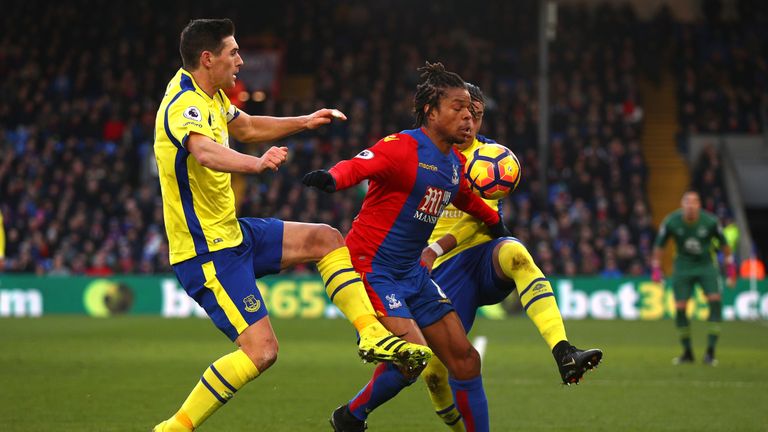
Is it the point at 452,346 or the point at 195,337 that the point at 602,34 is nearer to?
the point at 195,337

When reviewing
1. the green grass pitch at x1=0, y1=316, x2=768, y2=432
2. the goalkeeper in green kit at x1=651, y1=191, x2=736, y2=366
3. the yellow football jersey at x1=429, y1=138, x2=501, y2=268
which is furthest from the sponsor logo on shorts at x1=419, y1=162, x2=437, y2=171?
the goalkeeper in green kit at x1=651, y1=191, x2=736, y2=366

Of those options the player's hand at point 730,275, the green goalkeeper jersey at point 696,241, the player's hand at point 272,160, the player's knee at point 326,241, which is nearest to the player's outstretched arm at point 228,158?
the player's hand at point 272,160

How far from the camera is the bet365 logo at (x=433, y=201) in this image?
6234 millimetres

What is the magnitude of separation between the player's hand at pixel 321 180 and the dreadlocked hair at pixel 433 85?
104 centimetres

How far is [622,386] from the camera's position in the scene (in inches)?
427

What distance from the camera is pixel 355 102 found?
26844 millimetres

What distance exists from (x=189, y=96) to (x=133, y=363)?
7.49 metres

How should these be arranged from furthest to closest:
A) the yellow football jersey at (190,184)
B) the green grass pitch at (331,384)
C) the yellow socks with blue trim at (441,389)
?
the green grass pitch at (331,384) < the yellow socks with blue trim at (441,389) < the yellow football jersey at (190,184)

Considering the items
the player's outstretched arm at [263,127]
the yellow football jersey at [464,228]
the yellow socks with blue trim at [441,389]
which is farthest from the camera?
the yellow football jersey at [464,228]

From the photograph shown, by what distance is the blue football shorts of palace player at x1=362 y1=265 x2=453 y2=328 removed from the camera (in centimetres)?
616

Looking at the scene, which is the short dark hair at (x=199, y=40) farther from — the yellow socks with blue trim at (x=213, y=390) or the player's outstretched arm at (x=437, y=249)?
the player's outstretched arm at (x=437, y=249)

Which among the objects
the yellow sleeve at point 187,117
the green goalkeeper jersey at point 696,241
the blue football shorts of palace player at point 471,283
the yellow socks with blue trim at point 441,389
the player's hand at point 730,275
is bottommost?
the player's hand at point 730,275

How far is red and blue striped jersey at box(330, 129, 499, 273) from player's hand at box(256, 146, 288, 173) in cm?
70

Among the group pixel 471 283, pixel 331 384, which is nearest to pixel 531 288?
pixel 471 283
